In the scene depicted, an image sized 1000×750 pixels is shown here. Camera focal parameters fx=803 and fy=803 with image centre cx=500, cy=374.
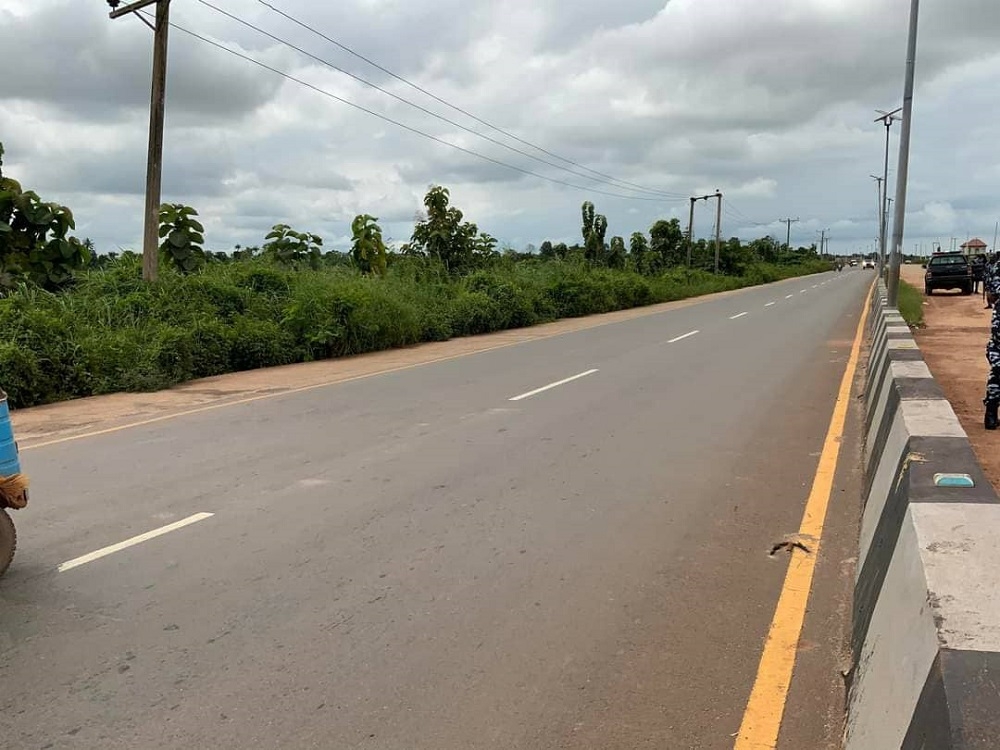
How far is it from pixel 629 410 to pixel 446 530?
4.63m

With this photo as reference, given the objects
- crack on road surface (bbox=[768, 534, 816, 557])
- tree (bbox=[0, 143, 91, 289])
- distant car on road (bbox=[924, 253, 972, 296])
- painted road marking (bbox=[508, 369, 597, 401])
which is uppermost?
distant car on road (bbox=[924, 253, 972, 296])

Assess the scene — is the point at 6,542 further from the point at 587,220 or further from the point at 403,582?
the point at 587,220

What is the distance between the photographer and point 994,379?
7.89 m

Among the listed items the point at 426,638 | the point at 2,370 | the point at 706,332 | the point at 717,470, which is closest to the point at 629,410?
the point at 717,470

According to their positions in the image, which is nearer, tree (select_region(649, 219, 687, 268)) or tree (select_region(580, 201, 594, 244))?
tree (select_region(580, 201, 594, 244))

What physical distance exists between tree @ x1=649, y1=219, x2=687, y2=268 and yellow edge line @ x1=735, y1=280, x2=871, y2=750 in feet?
176

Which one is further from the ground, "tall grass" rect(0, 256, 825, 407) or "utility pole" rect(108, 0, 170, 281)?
"utility pole" rect(108, 0, 170, 281)

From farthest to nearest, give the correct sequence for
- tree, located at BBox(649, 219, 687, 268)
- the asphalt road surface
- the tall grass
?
tree, located at BBox(649, 219, 687, 268) < the tall grass < the asphalt road surface

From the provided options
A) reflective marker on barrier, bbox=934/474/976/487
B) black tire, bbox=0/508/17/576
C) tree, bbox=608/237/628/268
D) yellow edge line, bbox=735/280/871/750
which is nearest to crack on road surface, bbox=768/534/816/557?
yellow edge line, bbox=735/280/871/750

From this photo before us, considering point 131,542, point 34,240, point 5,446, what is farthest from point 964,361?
point 34,240

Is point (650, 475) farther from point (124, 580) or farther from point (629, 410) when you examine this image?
point (124, 580)

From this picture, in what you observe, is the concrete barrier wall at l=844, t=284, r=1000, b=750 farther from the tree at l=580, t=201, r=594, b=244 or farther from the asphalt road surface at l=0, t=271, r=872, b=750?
the tree at l=580, t=201, r=594, b=244

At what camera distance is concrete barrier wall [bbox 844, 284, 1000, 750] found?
2.11m

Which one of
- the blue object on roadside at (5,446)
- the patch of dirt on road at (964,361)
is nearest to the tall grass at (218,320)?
the blue object on roadside at (5,446)
